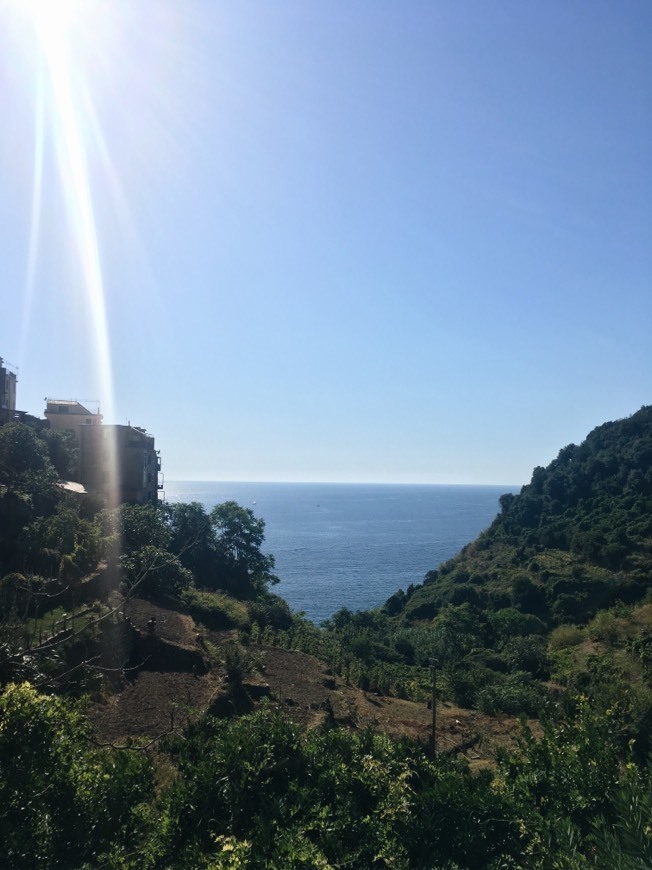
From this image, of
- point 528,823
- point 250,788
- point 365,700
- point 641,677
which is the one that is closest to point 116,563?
point 365,700

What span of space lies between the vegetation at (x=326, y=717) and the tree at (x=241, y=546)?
0.16 metres

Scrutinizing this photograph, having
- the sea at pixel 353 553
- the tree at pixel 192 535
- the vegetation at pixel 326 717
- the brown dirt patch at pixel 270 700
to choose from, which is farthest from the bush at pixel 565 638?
the tree at pixel 192 535

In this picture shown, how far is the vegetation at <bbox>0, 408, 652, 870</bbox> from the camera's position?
6.43 m

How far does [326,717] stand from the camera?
681 inches

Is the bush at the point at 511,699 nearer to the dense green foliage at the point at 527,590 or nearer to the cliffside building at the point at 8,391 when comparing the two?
the dense green foliage at the point at 527,590

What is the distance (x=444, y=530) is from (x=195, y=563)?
4363 inches

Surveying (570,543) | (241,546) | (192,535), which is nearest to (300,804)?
(192,535)

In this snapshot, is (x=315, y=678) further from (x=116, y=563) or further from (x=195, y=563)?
(x=195, y=563)

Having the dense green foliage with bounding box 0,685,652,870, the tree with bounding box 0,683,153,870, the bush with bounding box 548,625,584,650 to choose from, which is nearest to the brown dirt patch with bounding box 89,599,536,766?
the dense green foliage with bounding box 0,685,652,870

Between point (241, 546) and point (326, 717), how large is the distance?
2665 cm

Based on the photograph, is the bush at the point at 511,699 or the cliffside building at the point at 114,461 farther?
the cliffside building at the point at 114,461

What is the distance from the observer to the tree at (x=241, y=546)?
42.1 meters

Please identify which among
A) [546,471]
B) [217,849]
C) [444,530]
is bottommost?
[444,530]

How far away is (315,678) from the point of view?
2294 centimetres
